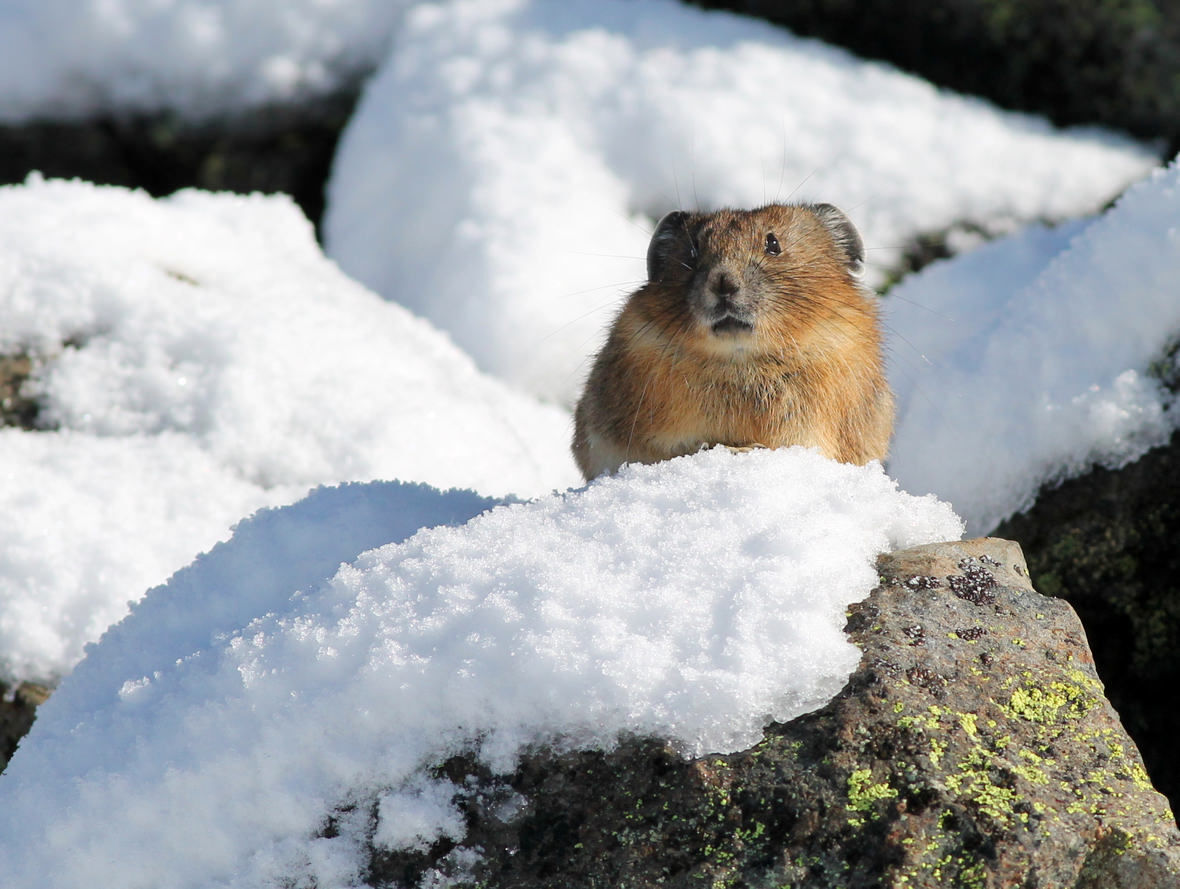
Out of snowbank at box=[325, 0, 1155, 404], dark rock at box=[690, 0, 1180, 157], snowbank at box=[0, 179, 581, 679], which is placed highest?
dark rock at box=[690, 0, 1180, 157]

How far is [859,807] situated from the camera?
3074 mm

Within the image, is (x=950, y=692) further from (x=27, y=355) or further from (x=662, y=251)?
(x=27, y=355)

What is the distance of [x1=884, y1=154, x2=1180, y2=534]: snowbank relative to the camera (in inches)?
227

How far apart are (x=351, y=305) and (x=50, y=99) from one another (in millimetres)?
4528

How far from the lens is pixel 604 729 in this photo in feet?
10.6

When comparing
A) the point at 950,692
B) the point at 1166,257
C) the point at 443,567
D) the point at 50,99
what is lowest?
the point at 50,99

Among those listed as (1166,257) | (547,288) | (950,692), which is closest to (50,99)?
(547,288)

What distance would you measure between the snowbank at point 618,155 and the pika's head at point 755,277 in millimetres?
3172

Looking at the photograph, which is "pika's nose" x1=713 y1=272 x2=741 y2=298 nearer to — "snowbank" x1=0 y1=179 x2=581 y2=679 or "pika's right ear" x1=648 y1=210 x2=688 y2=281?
"pika's right ear" x1=648 y1=210 x2=688 y2=281

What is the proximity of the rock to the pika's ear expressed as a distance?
271cm

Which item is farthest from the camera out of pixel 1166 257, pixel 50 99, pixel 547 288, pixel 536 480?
pixel 50 99

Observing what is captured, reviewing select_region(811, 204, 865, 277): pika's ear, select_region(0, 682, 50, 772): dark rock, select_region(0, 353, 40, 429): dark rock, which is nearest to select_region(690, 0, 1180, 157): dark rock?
select_region(811, 204, 865, 277): pika's ear

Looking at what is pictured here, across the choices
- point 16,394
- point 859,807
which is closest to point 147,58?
point 16,394

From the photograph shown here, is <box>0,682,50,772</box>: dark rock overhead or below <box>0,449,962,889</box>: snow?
below
